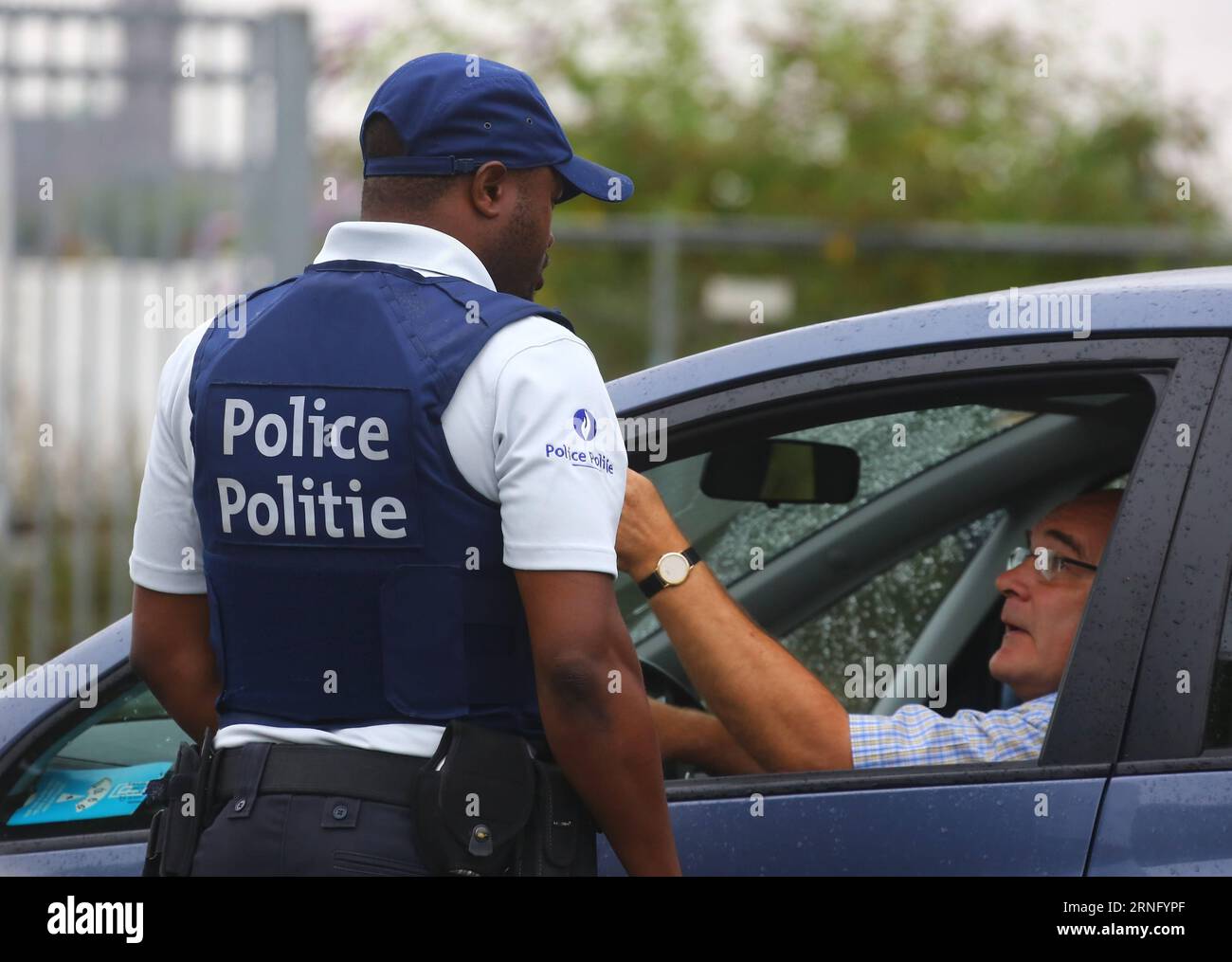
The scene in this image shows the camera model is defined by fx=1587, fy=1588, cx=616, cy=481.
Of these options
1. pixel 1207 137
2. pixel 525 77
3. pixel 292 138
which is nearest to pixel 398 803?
pixel 525 77

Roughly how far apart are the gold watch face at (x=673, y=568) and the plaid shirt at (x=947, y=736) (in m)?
0.31

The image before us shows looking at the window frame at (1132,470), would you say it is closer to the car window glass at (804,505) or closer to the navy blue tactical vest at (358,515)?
the car window glass at (804,505)

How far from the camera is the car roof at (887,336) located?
2.06 m

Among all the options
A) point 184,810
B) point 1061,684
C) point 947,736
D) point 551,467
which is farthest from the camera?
point 947,736

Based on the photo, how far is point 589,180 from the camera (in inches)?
76.9

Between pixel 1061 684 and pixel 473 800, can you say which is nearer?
pixel 473 800

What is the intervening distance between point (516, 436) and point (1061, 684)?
81 centimetres

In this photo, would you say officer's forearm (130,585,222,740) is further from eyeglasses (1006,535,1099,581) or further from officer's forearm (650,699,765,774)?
eyeglasses (1006,535,1099,581)

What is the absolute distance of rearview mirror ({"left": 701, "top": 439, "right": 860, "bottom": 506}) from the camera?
2.42 meters

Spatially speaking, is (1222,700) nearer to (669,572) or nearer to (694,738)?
(669,572)

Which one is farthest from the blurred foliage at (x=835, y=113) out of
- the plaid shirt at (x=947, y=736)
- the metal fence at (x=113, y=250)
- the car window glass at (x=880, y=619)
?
the plaid shirt at (x=947, y=736)

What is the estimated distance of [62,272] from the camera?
606 centimetres

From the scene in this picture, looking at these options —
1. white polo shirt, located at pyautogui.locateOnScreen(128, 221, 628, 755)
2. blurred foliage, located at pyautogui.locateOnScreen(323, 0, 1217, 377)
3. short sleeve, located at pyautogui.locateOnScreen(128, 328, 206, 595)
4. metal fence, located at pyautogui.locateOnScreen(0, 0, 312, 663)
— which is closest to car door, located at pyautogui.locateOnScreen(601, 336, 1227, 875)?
white polo shirt, located at pyautogui.locateOnScreen(128, 221, 628, 755)

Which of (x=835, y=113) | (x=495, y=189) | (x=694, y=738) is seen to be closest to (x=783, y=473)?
(x=694, y=738)
